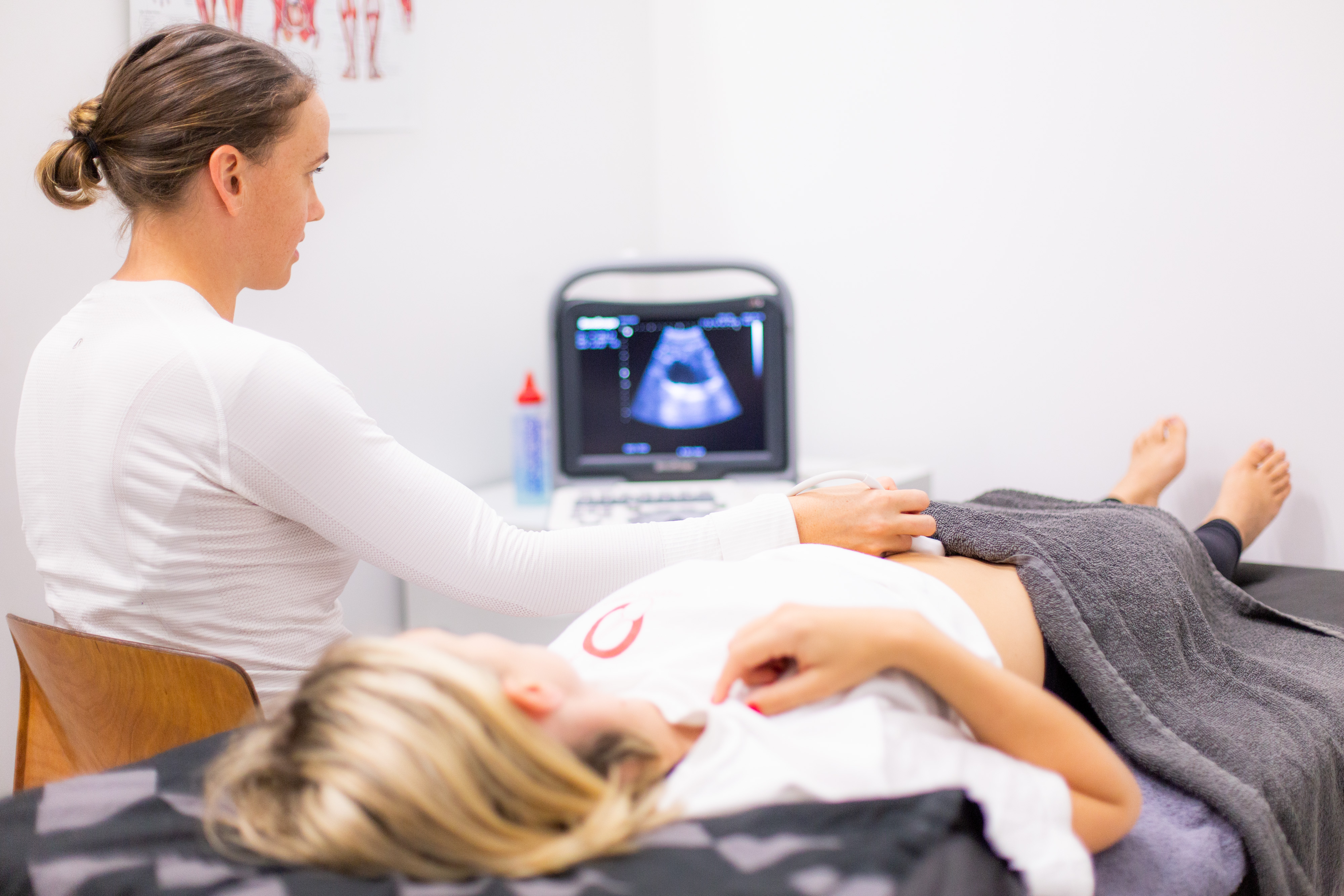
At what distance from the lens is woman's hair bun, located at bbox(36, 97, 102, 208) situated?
44.6 inches

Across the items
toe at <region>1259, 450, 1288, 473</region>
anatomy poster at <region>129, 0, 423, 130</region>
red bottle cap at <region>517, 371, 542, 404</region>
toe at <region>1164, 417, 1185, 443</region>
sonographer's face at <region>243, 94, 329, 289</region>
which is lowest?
toe at <region>1259, 450, 1288, 473</region>

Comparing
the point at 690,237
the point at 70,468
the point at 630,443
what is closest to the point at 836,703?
the point at 70,468

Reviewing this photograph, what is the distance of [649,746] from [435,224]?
5.16 ft

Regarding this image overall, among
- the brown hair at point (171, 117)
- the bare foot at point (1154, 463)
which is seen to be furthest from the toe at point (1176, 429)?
the brown hair at point (171, 117)

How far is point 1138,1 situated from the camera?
1873 millimetres

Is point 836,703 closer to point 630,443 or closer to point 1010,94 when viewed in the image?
point 630,443

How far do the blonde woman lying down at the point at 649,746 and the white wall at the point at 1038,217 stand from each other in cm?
122

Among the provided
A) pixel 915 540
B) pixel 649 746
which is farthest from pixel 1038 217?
pixel 649 746

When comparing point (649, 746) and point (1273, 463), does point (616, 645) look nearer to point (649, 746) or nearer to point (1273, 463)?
point (649, 746)

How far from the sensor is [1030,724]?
810 mm

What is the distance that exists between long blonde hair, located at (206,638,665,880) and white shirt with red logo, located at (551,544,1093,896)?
0.08 metres

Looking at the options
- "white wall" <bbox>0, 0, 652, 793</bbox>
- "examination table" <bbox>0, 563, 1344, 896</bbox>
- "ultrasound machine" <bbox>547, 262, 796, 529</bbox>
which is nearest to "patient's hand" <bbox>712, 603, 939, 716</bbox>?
"examination table" <bbox>0, 563, 1344, 896</bbox>

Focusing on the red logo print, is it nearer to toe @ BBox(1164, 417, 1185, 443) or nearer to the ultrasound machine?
the ultrasound machine

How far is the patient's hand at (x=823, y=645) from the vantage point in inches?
31.8
